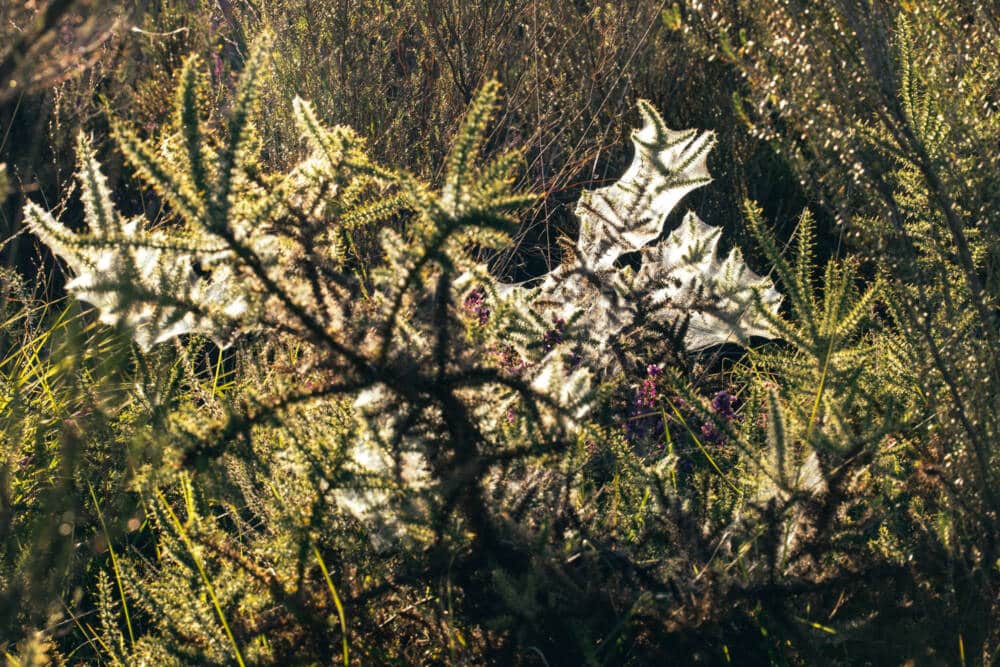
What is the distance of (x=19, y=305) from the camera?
9.57 feet

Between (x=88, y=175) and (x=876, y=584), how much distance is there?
112 centimetres

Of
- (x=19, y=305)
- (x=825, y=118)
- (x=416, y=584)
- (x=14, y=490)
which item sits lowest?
(x=416, y=584)

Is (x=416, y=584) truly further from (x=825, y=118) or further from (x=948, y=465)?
(x=825, y=118)

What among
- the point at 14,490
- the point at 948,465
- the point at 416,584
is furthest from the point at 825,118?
the point at 14,490

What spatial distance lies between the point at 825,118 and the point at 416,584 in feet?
3.13

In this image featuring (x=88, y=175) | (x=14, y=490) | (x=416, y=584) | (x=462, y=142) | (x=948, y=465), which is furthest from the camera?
(x=14, y=490)

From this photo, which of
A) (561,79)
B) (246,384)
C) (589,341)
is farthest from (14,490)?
(561,79)

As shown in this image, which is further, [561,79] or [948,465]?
[561,79]

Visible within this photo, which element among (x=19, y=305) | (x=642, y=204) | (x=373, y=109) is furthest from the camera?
(x=373, y=109)

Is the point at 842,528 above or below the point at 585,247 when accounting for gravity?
below

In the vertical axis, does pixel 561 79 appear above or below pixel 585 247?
above

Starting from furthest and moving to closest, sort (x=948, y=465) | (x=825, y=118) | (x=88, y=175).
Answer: (x=825, y=118), (x=948, y=465), (x=88, y=175)

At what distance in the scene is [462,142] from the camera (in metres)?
0.97

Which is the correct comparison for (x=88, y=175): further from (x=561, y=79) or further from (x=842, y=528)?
(x=561, y=79)
